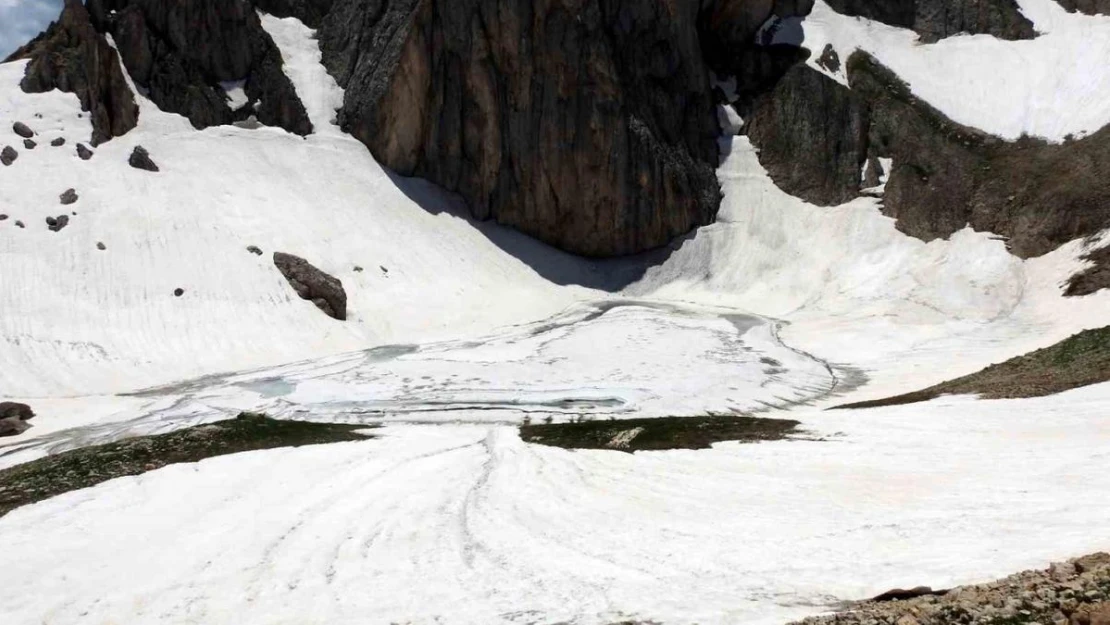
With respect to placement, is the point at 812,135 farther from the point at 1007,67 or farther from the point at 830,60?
the point at 1007,67

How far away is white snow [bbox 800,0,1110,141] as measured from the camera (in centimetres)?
5338

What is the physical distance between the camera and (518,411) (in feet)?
82.7

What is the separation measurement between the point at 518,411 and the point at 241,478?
958 cm

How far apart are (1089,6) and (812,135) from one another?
968 inches

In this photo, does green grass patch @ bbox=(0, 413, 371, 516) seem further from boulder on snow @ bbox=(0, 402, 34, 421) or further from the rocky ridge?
the rocky ridge

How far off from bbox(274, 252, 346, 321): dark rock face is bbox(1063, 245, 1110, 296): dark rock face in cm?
3525

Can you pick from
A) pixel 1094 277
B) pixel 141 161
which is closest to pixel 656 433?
pixel 1094 277

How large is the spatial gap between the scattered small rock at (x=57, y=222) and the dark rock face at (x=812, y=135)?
44.8m

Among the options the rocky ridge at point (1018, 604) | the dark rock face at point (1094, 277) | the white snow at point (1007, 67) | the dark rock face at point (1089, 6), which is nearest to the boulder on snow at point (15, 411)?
the rocky ridge at point (1018, 604)

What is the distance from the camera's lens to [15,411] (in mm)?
26047

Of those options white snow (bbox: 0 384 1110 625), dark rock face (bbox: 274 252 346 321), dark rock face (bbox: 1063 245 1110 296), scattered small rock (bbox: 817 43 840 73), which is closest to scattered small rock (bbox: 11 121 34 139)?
dark rock face (bbox: 274 252 346 321)

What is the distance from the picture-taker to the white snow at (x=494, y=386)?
36.8ft

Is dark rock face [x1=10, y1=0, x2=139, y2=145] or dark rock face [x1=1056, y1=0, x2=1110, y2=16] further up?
dark rock face [x1=1056, y1=0, x2=1110, y2=16]

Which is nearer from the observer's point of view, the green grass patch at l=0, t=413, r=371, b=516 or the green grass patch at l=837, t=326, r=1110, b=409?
the green grass patch at l=0, t=413, r=371, b=516
